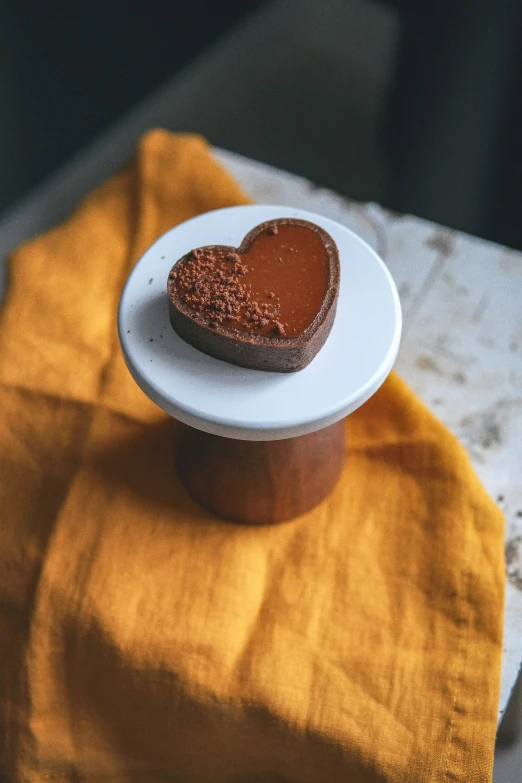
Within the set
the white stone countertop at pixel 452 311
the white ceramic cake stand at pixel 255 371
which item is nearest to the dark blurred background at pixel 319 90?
the white stone countertop at pixel 452 311

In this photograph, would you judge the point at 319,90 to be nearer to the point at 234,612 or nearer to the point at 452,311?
the point at 452,311

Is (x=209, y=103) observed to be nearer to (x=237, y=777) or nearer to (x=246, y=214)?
(x=246, y=214)

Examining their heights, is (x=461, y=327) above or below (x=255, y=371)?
below

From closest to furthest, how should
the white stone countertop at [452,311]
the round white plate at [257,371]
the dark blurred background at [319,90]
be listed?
the round white plate at [257,371] < the white stone countertop at [452,311] < the dark blurred background at [319,90]

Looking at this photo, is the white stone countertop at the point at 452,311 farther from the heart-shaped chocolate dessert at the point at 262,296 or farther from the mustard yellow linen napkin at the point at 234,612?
the heart-shaped chocolate dessert at the point at 262,296

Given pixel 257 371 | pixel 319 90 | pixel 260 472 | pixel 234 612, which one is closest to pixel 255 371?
pixel 257 371

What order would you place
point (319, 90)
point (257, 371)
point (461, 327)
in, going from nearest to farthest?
point (257, 371), point (461, 327), point (319, 90)

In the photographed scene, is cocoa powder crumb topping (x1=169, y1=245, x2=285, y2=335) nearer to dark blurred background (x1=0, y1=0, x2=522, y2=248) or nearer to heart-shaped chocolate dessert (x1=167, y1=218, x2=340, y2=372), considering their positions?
heart-shaped chocolate dessert (x1=167, y1=218, x2=340, y2=372)

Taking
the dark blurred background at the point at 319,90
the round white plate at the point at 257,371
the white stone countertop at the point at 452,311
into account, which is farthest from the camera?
the dark blurred background at the point at 319,90
